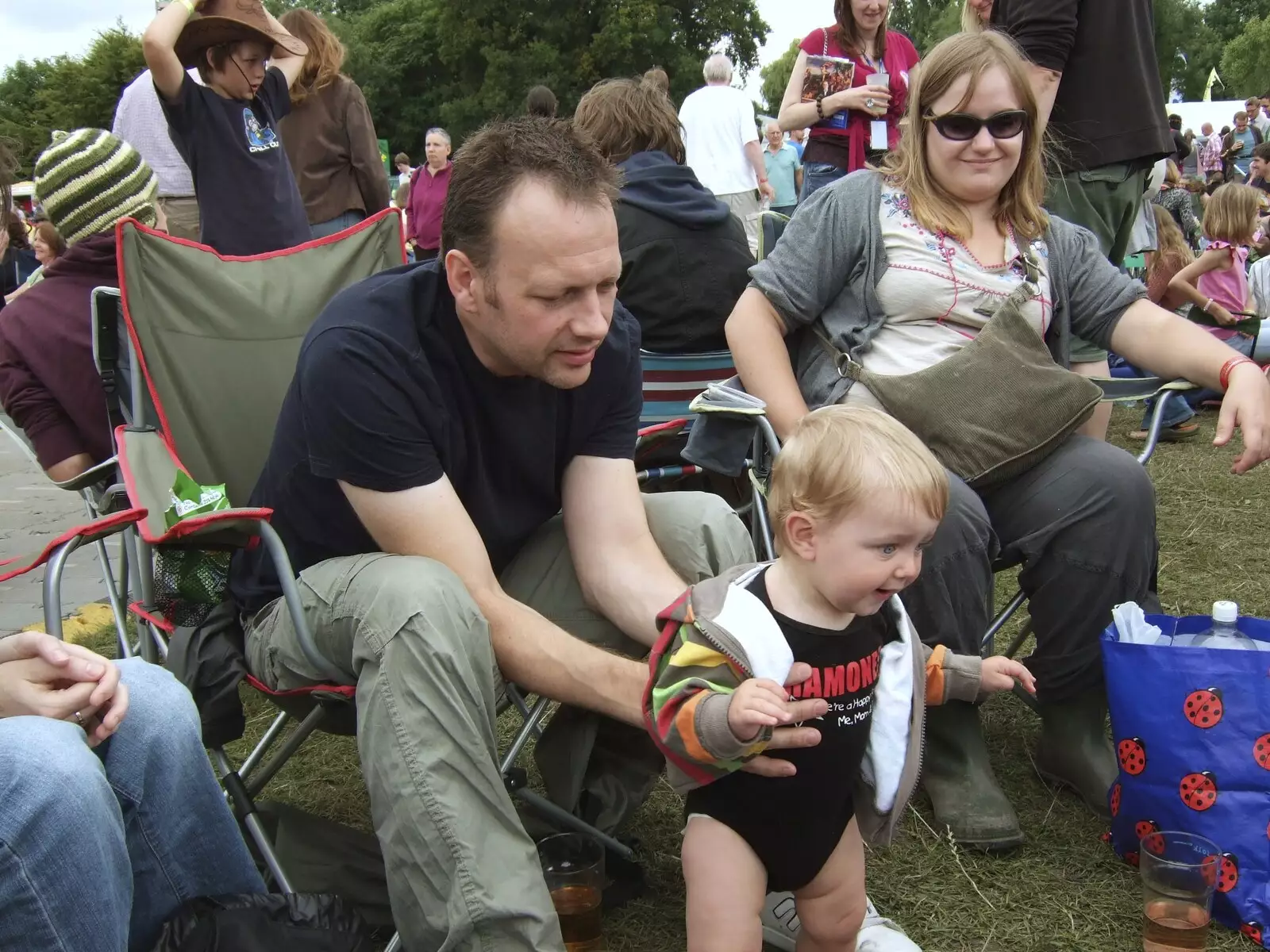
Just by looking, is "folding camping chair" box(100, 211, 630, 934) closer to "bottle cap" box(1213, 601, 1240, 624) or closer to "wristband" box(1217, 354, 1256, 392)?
"bottle cap" box(1213, 601, 1240, 624)

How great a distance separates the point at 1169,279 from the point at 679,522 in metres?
5.54

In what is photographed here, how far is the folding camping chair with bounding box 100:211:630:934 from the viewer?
2.34 m

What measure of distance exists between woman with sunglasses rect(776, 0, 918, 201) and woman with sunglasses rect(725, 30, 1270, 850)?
1.72 meters

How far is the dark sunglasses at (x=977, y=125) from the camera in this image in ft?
8.55

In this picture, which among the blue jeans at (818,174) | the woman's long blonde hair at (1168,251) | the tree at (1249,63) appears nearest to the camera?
the blue jeans at (818,174)

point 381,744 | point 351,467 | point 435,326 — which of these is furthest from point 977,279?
point 381,744

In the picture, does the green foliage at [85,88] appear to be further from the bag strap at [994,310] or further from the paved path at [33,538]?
the bag strap at [994,310]

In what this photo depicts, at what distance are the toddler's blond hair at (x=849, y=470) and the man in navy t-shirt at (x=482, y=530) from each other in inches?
12.9

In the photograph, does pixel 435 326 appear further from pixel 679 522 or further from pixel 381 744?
pixel 381 744

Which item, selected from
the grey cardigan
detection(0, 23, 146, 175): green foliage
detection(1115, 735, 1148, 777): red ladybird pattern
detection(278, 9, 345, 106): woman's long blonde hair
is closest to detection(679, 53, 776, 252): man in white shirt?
detection(278, 9, 345, 106): woman's long blonde hair

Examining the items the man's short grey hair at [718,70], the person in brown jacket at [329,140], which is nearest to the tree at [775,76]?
the man's short grey hair at [718,70]

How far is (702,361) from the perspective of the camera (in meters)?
3.31

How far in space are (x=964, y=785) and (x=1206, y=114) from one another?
2788 cm

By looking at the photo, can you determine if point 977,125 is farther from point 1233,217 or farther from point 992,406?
point 1233,217
